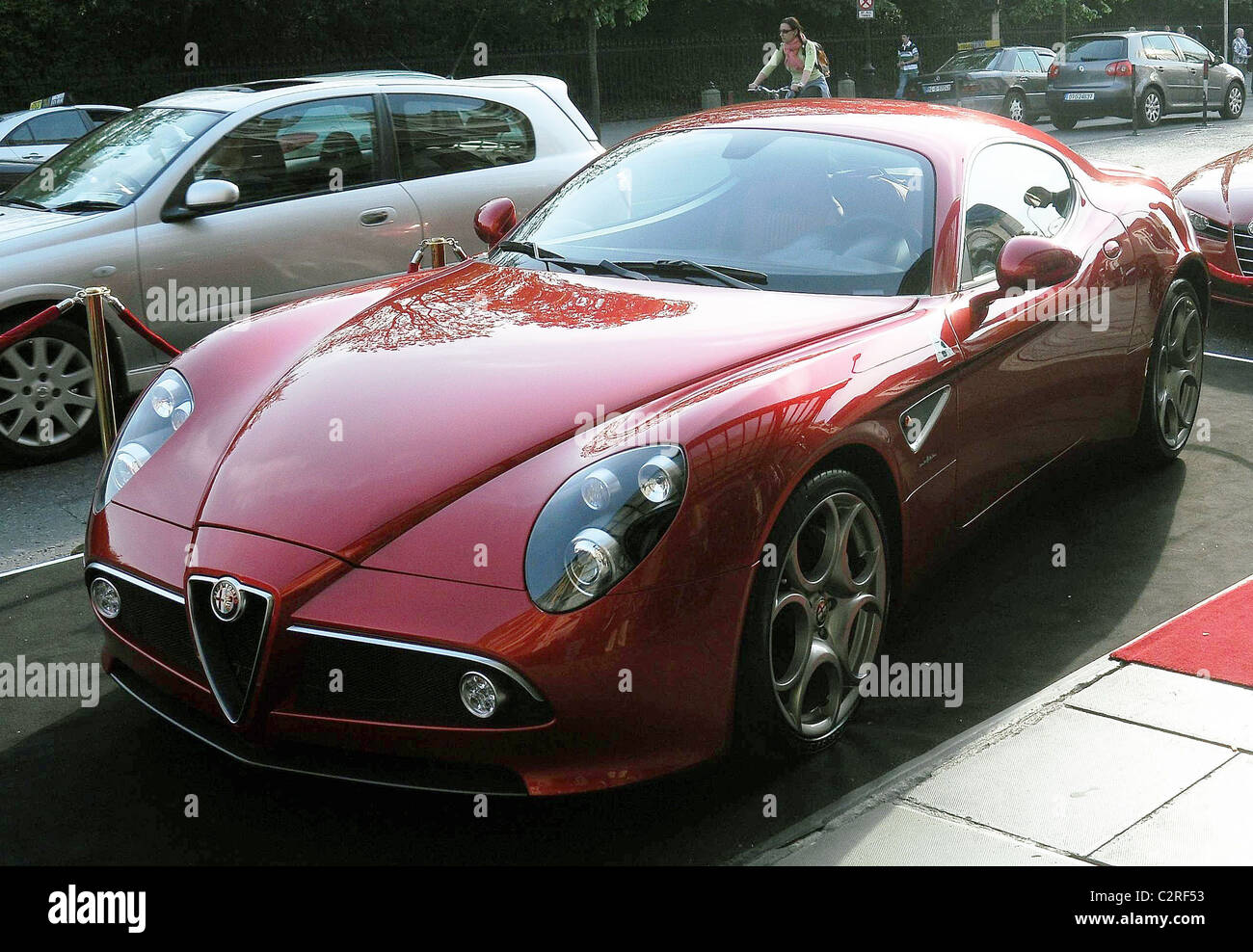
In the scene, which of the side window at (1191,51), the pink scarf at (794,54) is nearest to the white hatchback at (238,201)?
the pink scarf at (794,54)

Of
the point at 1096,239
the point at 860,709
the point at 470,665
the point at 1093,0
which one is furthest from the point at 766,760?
the point at 1093,0

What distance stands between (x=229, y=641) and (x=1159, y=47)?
86.2 feet

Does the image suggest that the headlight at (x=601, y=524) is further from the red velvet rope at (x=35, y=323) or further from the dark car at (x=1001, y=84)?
the dark car at (x=1001, y=84)

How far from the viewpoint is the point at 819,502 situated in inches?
131

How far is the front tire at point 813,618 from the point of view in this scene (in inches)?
125

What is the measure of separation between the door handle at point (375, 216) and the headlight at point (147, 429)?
3456mm

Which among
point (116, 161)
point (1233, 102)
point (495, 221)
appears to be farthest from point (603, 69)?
point (495, 221)

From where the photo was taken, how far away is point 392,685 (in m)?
2.90

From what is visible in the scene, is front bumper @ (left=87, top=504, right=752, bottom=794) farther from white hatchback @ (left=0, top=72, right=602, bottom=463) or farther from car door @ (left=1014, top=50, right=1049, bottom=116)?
car door @ (left=1014, top=50, right=1049, bottom=116)

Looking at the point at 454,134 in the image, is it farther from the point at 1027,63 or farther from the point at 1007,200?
the point at 1027,63

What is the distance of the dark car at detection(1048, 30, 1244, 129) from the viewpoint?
2473 centimetres

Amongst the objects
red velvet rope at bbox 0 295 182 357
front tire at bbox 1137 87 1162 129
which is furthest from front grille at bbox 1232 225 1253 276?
front tire at bbox 1137 87 1162 129

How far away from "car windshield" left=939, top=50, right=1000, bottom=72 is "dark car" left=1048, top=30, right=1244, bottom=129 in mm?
2258

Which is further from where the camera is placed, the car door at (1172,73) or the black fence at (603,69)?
the black fence at (603,69)
